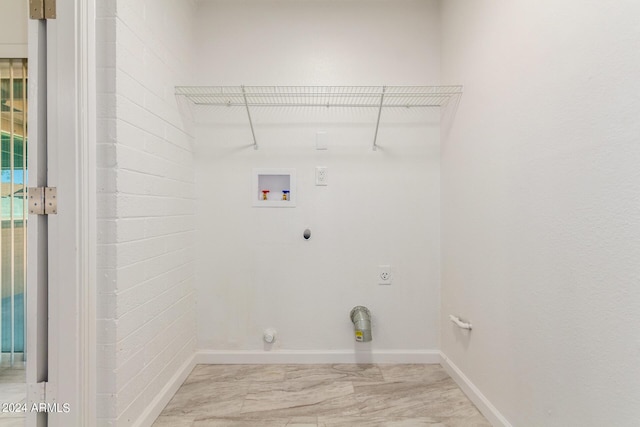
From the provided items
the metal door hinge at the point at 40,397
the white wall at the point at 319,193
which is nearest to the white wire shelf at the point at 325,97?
the white wall at the point at 319,193

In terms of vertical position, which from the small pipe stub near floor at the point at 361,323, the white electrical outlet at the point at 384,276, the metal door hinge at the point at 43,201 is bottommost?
the small pipe stub near floor at the point at 361,323

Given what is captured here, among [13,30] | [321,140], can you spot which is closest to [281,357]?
[321,140]

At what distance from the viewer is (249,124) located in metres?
2.11

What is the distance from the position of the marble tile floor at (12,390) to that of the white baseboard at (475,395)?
2.10 meters

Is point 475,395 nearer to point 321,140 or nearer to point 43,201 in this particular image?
point 321,140

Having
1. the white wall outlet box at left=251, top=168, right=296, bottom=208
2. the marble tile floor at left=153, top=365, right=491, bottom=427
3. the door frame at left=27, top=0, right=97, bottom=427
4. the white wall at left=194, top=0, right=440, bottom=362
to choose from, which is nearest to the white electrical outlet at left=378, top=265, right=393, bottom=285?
the white wall at left=194, top=0, right=440, bottom=362

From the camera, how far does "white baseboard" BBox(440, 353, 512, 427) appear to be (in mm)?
1446

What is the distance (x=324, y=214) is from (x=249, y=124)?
2.52 ft

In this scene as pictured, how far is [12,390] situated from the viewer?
1.76 metres

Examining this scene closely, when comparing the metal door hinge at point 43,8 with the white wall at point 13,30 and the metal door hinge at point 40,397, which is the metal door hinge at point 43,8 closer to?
the white wall at point 13,30

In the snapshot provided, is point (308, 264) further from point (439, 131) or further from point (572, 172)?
point (572, 172)

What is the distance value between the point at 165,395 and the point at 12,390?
90cm

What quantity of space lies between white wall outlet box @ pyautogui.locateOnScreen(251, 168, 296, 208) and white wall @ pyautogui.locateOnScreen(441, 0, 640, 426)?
1042 millimetres

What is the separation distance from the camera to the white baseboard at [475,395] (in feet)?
4.74
